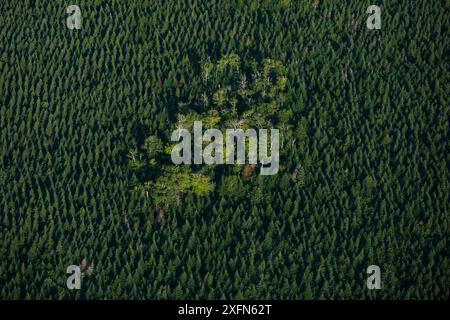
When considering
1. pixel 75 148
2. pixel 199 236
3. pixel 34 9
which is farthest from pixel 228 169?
pixel 34 9

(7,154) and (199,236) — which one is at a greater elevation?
(7,154)

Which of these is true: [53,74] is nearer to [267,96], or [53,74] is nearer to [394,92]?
[267,96]

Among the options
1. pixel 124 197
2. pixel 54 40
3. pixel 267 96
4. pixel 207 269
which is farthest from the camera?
pixel 54 40

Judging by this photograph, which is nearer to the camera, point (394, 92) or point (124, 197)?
point (124, 197)

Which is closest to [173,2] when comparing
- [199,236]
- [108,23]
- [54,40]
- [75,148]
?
[108,23]

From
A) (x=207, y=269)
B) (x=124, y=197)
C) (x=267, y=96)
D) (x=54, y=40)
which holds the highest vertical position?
(x=54, y=40)

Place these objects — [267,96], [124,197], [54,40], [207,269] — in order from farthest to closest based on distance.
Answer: [54,40] < [267,96] < [124,197] < [207,269]
